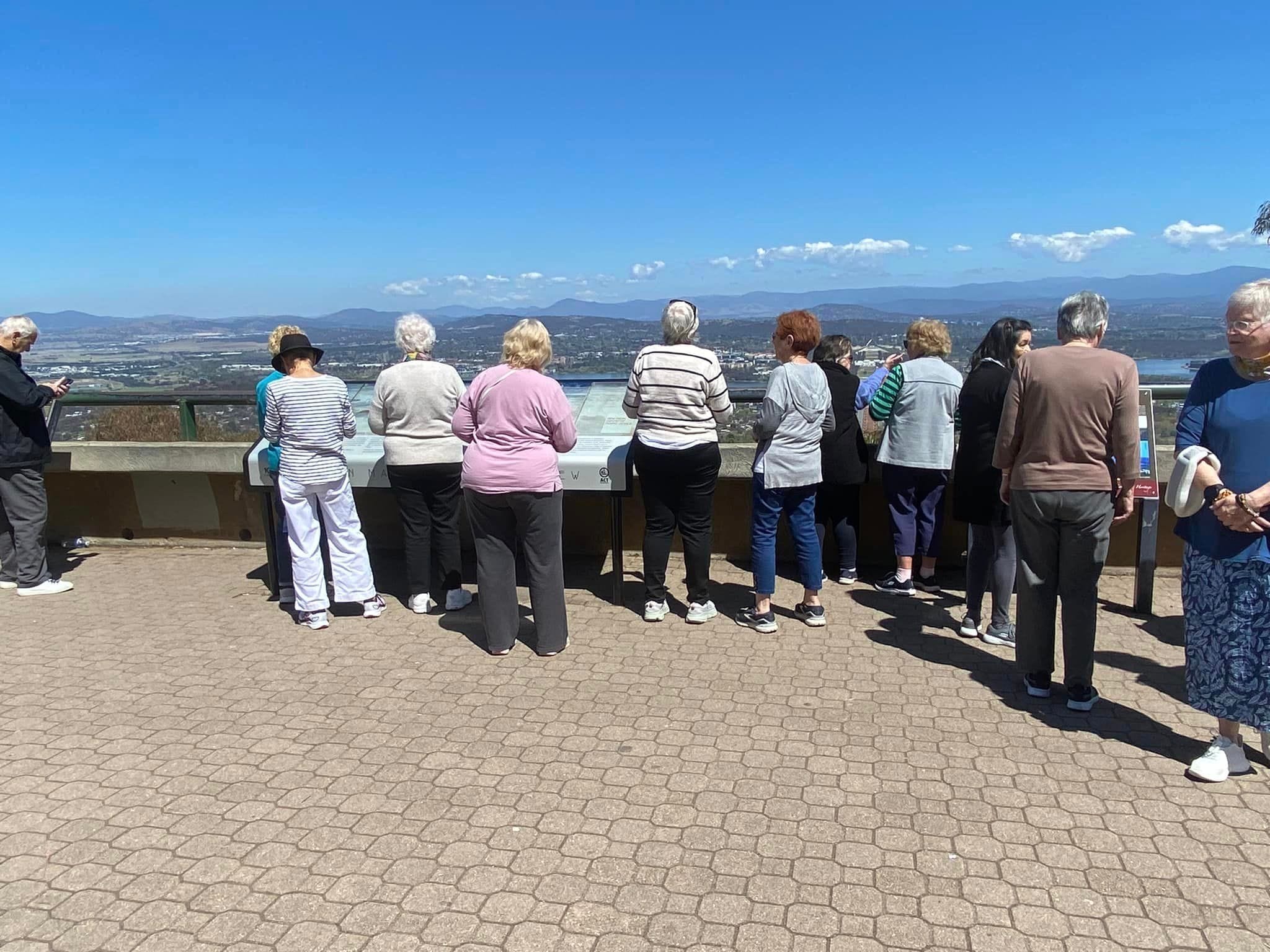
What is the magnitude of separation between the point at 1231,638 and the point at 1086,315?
160 cm

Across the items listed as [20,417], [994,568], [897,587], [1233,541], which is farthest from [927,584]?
[20,417]

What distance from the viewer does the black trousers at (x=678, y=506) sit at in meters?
5.39

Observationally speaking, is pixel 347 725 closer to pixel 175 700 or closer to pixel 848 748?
pixel 175 700

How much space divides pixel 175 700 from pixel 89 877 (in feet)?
5.26

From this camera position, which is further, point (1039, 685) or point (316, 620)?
point (316, 620)

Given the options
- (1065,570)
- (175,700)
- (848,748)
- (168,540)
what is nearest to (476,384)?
(175,700)

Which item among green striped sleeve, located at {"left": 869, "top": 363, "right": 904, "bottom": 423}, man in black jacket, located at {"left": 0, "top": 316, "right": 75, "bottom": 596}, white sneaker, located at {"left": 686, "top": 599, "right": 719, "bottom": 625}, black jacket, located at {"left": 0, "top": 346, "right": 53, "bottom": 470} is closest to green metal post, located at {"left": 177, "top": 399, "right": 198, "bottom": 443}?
man in black jacket, located at {"left": 0, "top": 316, "right": 75, "bottom": 596}

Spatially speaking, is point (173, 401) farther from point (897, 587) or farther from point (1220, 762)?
point (1220, 762)

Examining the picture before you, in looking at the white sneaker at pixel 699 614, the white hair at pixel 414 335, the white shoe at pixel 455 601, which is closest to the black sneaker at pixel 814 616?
the white sneaker at pixel 699 614

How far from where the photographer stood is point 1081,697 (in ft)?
14.3

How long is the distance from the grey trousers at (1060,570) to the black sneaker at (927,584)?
174 centimetres

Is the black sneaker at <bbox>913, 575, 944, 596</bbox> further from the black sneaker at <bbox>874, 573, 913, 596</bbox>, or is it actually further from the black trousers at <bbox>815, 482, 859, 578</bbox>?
the black trousers at <bbox>815, 482, 859, 578</bbox>

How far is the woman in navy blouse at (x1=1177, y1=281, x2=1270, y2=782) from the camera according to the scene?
3.42 metres

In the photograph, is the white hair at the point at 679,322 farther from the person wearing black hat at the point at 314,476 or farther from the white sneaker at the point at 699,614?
the person wearing black hat at the point at 314,476
